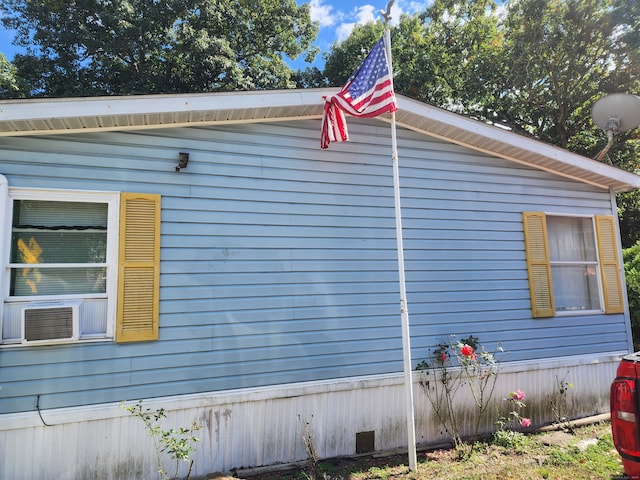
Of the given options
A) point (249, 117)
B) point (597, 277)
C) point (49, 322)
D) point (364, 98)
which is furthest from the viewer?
point (597, 277)

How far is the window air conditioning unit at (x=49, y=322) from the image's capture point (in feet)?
10.7

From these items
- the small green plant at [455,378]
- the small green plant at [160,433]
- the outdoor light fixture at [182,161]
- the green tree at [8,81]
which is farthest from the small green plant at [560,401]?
the green tree at [8,81]

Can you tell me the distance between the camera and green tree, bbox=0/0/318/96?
13.1 meters

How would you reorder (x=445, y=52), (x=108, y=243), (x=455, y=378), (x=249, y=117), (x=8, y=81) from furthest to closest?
(x=445, y=52) → (x=8, y=81) → (x=455, y=378) → (x=249, y=117) → (x=108, y=243)

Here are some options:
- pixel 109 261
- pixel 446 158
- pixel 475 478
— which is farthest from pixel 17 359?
pixel 446 158

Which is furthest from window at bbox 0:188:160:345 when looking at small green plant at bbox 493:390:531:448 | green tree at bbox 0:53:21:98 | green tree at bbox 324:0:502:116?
green tree at bbox 324:0:502:116

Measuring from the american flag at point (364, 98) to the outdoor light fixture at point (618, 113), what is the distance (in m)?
3.89

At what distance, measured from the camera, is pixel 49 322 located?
3324mm

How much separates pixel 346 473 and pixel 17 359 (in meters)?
2.94

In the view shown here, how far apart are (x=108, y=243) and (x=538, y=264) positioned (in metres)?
4.95

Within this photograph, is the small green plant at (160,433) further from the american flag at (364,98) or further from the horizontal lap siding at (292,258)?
the american flag at (364,98)

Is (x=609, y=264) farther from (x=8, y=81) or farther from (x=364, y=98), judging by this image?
(x=8, y=81)

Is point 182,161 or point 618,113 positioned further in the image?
point 618,113

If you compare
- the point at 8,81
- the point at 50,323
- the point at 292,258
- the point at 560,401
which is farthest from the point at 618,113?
the point at 8,81
